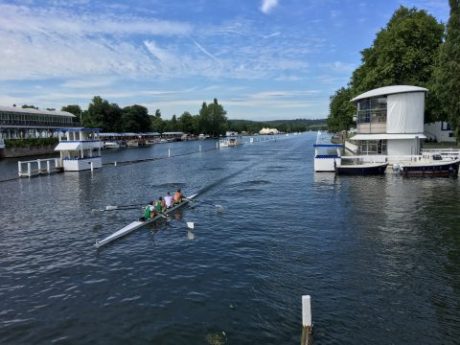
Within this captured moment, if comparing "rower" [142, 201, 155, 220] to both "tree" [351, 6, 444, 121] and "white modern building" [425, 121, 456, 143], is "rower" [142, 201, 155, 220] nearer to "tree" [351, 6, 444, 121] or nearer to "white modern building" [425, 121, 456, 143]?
"tree" [351, 6, 444, 121]

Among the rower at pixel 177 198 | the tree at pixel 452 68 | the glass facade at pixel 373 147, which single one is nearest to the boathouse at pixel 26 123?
the glass facade at pixel 373 147

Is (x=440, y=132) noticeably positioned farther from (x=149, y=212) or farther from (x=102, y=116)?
(x=102, y=116)

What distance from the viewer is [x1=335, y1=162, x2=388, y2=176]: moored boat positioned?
50031 millimetres

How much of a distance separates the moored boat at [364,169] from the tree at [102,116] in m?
142

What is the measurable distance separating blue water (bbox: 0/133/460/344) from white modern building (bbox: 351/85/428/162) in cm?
1836

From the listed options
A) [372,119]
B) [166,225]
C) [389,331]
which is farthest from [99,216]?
[372,119]

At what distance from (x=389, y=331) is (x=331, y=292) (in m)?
3.23

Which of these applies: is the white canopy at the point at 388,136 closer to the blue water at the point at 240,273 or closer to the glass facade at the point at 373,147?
the glass facade at the point at 373,147

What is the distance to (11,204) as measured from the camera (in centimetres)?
3888

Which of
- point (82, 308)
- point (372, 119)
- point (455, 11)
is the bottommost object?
point (82, 308)

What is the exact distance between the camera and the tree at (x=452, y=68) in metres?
47.0

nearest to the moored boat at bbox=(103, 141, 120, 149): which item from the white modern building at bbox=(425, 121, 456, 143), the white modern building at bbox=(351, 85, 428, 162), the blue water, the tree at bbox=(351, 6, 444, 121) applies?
the tree at bbox=(351, 6, 444, 121)

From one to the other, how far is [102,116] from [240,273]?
17363 cm

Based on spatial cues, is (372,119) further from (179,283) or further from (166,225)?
(179,283)
